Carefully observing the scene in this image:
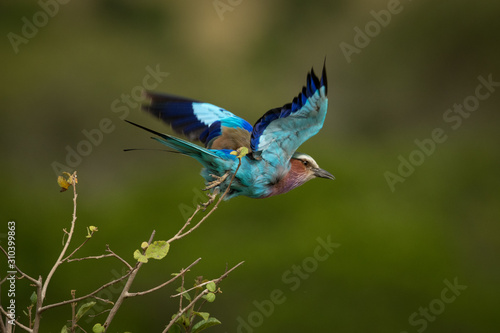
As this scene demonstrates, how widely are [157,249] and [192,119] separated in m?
0.66

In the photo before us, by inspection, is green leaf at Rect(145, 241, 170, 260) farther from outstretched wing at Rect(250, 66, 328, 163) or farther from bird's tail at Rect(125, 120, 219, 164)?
outstretched wing at Rect(250, 66, 328, 163)

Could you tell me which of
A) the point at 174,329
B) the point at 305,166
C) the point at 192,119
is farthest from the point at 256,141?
the point at 174,329

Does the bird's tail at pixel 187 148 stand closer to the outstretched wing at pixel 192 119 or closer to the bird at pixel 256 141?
the bird at pixel 256 141

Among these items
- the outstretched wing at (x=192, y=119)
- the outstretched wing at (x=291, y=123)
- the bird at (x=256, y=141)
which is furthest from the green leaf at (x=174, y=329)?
the outstretched wing at (x=192, y=119)

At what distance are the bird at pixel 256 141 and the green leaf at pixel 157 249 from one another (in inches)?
9.2

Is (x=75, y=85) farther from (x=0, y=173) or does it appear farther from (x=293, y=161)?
(x=293, y=161)

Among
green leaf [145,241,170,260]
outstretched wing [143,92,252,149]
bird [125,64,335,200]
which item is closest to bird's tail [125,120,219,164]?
bird [125,64,335,200]

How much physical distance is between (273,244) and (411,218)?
2.39ft

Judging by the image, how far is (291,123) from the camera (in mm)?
1298

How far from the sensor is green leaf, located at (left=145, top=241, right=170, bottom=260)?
969mm

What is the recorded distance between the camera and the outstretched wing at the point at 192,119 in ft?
5.09

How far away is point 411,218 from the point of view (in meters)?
3.19

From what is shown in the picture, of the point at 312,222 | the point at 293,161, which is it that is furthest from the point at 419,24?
the point at 293,161

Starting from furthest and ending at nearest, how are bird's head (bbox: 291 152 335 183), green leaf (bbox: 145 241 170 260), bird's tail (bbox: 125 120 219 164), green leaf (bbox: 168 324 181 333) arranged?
1. bird's head (bbox: 291 152 335 183)
2. bird's tail (bbox: 125 120 219 164)
3. green leaf (bbox: 168 324 181 333)
4. green leaf (bbox: 145 241 170 260)
